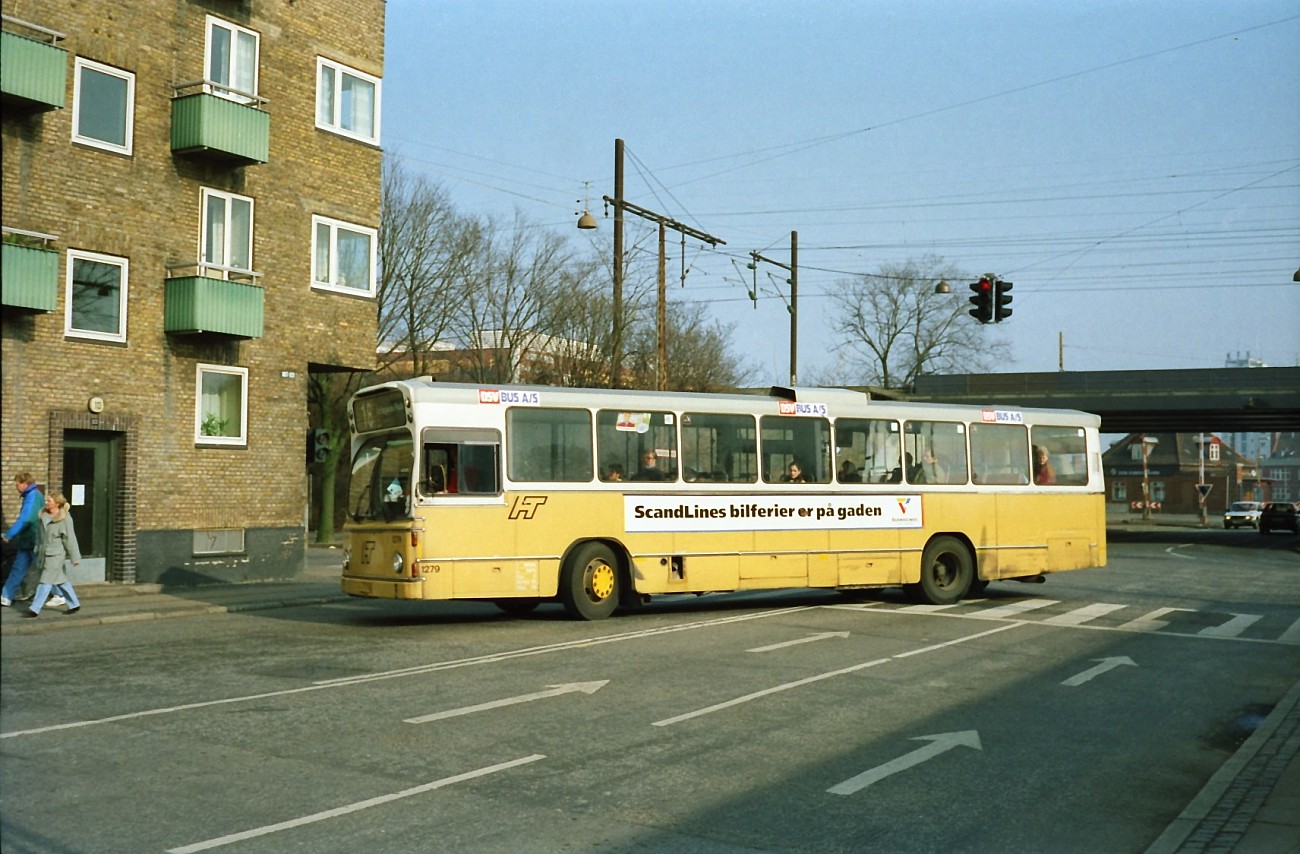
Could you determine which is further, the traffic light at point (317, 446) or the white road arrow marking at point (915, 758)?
the traffic light at point (317, 446)

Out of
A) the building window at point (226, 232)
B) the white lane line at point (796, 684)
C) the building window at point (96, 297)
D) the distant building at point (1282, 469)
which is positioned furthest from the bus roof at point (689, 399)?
the distant building at point (1282, 469)

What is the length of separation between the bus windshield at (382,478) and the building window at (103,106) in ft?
29.8

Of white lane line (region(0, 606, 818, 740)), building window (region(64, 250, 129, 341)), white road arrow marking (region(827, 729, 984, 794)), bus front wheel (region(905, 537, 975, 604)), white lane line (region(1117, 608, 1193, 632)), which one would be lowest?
white road arrow marking (region(827, 729, 984, 794))

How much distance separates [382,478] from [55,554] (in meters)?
4.93

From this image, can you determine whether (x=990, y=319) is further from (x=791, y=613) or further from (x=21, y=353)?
(x=21, y=353)

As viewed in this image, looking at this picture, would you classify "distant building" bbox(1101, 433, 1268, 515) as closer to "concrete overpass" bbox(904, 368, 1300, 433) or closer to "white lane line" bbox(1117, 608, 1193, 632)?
"concrete overpass" bbox(904, 368, 1300, 433)

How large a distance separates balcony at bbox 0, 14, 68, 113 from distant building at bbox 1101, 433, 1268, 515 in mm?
106247

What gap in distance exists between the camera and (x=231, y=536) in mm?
25094

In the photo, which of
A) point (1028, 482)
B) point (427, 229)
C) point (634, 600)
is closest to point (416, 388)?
point (634, 600)

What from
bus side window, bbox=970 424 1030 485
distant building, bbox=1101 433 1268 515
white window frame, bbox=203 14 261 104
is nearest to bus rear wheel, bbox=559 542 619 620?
bus side window, bbox=970 424 1030 485

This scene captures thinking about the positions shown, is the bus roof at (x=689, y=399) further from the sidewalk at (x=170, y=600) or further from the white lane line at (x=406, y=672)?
the sidewalk at (x=170, y=600)

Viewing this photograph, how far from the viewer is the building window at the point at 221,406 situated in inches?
974

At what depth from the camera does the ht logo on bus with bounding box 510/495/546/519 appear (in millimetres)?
17141

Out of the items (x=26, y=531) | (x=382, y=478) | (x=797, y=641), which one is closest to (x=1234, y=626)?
(x=797, y=641)
